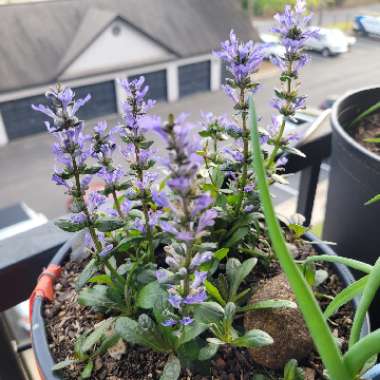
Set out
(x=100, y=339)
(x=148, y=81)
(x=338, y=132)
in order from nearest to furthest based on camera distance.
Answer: (x=100, y=339)
(x=338, y=132)
(x=148, y=81)

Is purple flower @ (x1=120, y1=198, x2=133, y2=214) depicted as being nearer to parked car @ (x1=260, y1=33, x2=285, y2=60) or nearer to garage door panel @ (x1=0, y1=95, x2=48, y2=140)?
parked car @ (x1=260, y1=33, x2=285, y2=60)

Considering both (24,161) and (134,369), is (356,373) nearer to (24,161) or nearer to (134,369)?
(134,369)

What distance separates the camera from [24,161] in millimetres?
7289

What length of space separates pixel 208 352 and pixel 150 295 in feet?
0.31

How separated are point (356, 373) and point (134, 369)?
0.26m

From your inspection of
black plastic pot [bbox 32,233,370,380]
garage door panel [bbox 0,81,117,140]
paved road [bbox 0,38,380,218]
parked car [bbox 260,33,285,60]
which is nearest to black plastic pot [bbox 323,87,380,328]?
black plastic pot [bbox 32,233,370,380]

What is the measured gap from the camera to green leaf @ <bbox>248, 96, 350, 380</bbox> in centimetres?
37

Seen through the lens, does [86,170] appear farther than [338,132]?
No

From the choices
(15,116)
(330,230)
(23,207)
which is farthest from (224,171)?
(15,116)

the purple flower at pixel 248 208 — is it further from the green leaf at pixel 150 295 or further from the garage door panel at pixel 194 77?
the garage door panel at pixel 194 77

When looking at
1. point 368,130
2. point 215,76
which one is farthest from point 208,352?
point 215,76

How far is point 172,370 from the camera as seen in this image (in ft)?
1.60

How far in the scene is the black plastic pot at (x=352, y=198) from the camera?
0.74 meters

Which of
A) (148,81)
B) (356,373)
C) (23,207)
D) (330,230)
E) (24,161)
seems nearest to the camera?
(356,373)
